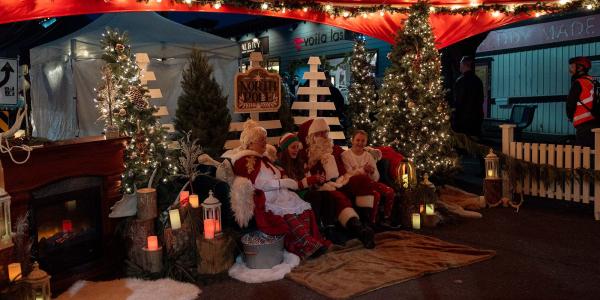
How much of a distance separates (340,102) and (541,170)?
197 inches

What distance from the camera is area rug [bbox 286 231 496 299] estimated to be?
4969mm

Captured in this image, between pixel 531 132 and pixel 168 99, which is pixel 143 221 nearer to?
pixel 168 99

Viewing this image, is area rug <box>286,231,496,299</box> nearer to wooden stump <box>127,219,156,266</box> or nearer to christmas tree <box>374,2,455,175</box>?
wooden stump <box>127,219,156,266</box>

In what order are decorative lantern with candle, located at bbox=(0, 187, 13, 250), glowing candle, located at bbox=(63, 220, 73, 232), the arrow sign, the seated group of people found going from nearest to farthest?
decorative lantern with candle, located at bbox=(0, 187, 13, 250), the arrow sign, glowing candle, located at bbox=(63, 220, 73, 232), the seated group of people

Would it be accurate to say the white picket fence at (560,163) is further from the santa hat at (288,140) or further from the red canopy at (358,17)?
the santa hat at (288,140)

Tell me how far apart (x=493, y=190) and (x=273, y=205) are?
12.1ft

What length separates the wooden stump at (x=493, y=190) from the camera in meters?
7.94

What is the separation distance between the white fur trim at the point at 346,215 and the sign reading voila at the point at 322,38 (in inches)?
436

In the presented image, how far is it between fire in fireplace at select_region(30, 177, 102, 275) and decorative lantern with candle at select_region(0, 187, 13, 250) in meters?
0.59

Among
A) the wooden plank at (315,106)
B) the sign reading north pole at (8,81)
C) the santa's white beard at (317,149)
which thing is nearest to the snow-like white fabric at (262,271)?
the santa's white beard at (317,149)

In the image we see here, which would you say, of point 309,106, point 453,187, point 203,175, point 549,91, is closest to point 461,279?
point 203,175

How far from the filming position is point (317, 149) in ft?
21.3

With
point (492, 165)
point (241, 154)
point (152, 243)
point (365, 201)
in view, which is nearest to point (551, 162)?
point (492, 165)

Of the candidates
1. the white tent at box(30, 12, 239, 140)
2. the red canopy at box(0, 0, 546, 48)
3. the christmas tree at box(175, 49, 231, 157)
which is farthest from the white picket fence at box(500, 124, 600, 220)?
the white tent at box(30, 12, 239, 140)
